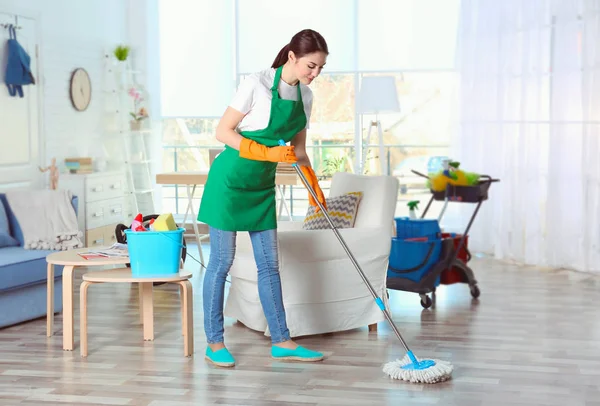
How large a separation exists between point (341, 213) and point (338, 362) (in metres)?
1.00

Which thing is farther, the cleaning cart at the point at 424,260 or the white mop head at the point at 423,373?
the cleaning cart at the point at 424,260

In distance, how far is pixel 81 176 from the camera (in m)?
7.37

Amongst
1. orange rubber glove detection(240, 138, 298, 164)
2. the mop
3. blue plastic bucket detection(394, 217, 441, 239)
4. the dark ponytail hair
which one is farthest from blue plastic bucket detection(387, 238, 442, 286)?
the dark ponytail hair

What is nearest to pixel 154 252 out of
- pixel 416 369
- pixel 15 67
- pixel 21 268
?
pixel 21 268

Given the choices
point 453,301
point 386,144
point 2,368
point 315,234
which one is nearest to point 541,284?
point 453,301

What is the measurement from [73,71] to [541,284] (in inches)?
169

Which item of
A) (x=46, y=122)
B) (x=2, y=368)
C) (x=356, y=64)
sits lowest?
(x=2, y=368)

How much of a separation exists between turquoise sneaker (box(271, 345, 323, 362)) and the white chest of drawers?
3.73m

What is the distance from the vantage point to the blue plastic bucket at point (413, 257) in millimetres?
5117

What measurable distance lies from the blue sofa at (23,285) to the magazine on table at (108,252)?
497mm

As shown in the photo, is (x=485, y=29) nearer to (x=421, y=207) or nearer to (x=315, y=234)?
(x=421, y=207)

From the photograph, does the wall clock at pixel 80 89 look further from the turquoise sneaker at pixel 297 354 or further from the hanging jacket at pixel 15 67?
the turquoise sneaker at pixel 297 354

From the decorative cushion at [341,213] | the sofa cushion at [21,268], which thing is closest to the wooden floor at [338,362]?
the sofa cushion at [21,268]

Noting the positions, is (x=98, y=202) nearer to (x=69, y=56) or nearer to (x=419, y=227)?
(x=69, y=56)
